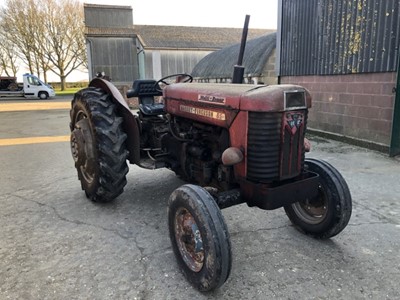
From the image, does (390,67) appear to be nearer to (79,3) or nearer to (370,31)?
(370,31)

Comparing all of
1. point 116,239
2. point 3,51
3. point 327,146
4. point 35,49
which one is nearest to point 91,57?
point 35,49

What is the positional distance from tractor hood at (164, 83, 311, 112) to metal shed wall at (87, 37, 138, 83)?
22.4m

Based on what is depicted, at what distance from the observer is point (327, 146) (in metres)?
6.81

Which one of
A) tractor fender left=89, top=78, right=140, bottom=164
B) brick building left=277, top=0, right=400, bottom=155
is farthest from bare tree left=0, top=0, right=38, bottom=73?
tractor fender left=89, top=78, right=140, bottom=164

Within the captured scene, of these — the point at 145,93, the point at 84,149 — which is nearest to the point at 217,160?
the point at 84,149

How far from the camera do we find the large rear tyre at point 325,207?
8.85 feet

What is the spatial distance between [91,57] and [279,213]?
22924 mm

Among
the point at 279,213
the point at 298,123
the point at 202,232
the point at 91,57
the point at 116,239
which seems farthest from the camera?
the point at 91,57

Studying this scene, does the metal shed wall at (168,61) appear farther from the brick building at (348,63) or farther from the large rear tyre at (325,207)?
the large rear tyre at (325,207)

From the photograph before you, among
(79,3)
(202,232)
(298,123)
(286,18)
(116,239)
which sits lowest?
(116,239)

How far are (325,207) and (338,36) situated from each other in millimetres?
5287

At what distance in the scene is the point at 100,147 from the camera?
132 inches

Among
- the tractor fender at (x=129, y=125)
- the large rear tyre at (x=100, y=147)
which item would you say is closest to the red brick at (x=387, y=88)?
the tractor fender at (x=129, y=125)

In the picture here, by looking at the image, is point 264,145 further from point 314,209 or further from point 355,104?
point 355,104
